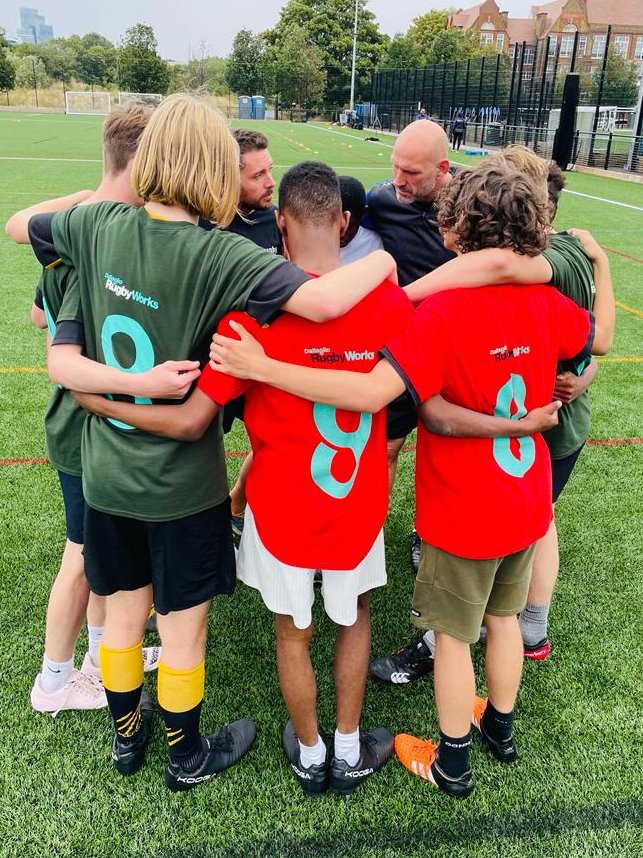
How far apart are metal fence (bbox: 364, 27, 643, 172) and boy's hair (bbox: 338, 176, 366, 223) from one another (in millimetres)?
22986

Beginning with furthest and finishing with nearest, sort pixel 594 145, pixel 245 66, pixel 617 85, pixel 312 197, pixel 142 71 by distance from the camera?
pixel 245 66 → pixel 142 71 → pixel 617 85 → pixel 594 145 → pixel 312 197

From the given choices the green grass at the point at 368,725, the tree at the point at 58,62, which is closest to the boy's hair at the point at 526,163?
the green grass at the point at 368,725

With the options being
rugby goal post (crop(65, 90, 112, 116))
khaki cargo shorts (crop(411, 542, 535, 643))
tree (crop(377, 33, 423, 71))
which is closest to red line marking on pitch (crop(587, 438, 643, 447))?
khaki cargo shorts (crop(411, 542, 535, 643))

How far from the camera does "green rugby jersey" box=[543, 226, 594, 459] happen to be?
2.26 meters

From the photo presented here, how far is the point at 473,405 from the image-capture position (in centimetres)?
200

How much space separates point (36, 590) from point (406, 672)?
70.1 inches

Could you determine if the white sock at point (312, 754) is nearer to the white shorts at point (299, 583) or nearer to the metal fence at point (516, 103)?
the white shorts at point (299, 583)

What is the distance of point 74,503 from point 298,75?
69576mm

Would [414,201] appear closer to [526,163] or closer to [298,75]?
[526,163]

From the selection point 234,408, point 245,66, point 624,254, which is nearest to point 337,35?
point 245,66

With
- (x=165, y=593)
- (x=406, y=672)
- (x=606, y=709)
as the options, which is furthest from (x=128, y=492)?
(x=606, y=709)

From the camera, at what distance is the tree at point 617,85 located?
133 feet

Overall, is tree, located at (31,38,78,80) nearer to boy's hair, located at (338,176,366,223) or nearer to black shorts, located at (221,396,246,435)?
boy's hair, located at (338,176,366,223)

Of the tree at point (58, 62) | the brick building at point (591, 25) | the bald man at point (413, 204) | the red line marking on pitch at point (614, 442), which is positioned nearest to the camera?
the bald man at point (413, 204)
